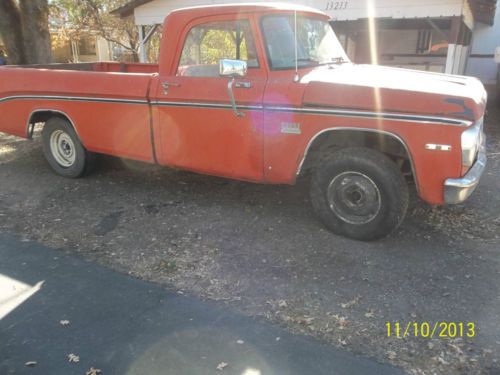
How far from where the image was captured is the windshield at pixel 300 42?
4.01m

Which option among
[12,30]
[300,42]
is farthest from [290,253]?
[12,30]

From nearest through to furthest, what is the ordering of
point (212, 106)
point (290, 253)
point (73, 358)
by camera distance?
point (73, 358), point (290, 253), point (212, 106)

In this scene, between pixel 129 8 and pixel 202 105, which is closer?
pixel 202 105

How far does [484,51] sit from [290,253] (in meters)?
15.0

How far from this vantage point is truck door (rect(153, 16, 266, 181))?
4.03m

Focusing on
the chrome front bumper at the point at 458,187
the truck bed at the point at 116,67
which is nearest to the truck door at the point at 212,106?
the chrome front bumper at the point at 458,187

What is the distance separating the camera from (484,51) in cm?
1540

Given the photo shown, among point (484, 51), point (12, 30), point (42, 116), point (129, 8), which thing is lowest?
point (42, 116)

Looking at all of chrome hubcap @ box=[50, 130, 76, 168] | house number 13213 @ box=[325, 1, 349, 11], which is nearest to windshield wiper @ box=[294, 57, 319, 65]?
chrome hubcap @ box=[50, 130, 76, 168]

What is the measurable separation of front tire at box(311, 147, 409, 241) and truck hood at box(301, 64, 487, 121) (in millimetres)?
490

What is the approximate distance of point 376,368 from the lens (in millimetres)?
2502

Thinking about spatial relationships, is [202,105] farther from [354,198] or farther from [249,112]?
[354,198]

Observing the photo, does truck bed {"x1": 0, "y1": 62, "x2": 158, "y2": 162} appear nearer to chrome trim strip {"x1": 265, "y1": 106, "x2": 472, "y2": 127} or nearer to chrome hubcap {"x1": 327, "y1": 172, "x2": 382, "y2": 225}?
chrome trim strip {"x1": 265, "y1": 106, "x2": 472, "y2": 127}

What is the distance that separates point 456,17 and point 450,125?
7.06 m
